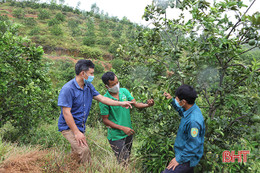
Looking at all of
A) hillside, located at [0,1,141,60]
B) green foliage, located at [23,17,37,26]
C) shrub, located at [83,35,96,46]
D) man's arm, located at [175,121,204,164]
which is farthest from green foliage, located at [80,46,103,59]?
man's arm, located at [175,121,204,164]

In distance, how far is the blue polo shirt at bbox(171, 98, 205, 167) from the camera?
6.82ft

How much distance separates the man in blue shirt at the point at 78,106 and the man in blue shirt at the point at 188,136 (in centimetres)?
91

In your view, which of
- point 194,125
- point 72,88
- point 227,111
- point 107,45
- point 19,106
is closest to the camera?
point 194,125

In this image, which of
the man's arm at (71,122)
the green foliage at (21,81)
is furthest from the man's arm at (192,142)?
the green foliage at (21,81)

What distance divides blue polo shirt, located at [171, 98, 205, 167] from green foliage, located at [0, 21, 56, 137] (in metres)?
2.80

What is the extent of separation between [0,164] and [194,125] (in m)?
2.63

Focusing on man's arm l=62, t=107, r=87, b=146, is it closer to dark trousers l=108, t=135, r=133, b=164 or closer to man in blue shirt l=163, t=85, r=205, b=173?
dark trousers l=108, t=135, r=133, b=164

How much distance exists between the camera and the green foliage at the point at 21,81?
3.84m

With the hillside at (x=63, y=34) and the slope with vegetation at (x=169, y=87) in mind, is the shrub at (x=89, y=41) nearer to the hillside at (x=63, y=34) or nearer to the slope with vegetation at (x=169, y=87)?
the hillside at (x=63, y=34)

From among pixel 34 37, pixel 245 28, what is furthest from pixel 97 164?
pixel 34 37

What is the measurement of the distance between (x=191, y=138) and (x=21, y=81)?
3492 millimetres

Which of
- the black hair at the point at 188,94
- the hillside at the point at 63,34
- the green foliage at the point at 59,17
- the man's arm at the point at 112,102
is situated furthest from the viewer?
the green foliage at the point at 59,17

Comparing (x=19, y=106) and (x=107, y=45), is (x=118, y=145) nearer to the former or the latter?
(x=19, y=106)

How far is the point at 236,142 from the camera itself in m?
2.71
